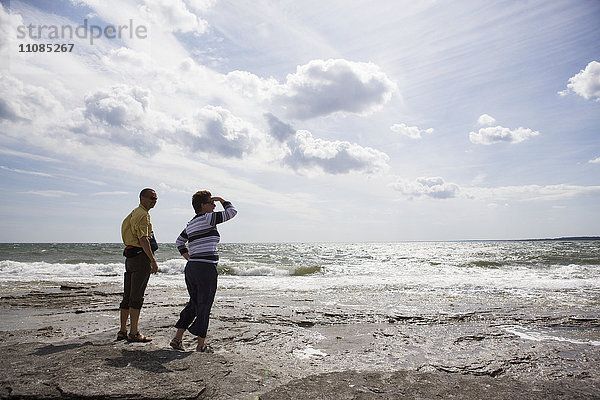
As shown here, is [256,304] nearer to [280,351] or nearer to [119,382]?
[280,351]

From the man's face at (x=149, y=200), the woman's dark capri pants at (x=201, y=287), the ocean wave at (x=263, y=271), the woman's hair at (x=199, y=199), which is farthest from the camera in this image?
the ocean wave at (x=263, y=271)

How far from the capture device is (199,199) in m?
4.21

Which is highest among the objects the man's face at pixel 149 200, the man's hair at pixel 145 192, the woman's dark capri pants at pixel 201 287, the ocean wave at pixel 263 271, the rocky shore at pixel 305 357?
the man's hair at pixel 145 192

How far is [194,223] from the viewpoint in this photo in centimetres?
410

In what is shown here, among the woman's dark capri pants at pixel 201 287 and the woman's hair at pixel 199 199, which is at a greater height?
the woman's hair at pixel 199 199

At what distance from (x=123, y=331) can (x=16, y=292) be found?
297 inches

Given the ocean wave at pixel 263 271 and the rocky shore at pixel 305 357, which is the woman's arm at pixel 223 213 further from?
the ocean wave at pixel 263 271

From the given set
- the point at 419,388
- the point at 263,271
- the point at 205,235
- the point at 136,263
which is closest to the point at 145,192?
the point at 136,263

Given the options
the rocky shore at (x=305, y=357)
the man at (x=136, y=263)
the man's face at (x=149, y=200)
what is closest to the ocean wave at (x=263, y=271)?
the rocky shore at (x=305, y=357)

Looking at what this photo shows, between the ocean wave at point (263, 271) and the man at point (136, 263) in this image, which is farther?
the ocean wave at point (263, 271)

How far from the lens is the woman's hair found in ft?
13.8

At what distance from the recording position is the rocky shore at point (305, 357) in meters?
2.92

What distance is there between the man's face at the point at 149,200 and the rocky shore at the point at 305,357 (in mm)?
1716

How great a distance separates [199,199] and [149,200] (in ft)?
2.97
